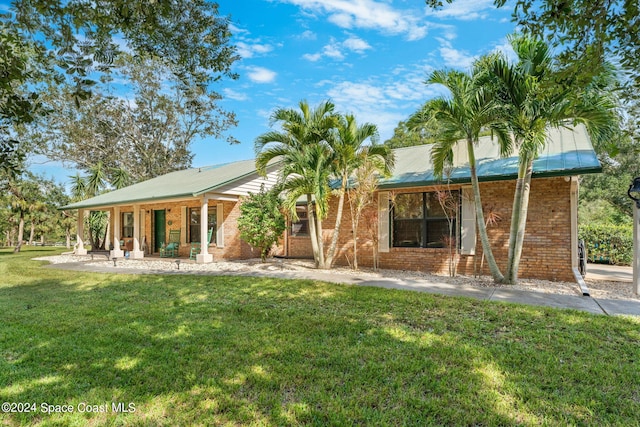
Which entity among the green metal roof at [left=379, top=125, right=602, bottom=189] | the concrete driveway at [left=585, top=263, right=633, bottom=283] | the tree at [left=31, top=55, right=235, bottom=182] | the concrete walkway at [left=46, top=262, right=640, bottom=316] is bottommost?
the concrete driveway at [left=585, top=263, right=633, bottom=283]

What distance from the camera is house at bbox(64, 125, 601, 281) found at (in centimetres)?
859

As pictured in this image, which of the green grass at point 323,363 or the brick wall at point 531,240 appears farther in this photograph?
the brick wall at point 531,240

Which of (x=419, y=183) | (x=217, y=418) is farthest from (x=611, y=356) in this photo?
(x=419, y=183)

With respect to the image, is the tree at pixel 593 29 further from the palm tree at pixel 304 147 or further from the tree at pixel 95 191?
the tree at pixel 95 191

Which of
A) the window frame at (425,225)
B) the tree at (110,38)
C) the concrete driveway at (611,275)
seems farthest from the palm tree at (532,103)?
the tree at (110,38)

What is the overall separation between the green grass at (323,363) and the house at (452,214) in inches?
149

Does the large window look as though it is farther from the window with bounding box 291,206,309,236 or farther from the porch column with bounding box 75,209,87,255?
the porch column with bounding box 75,209,87,255

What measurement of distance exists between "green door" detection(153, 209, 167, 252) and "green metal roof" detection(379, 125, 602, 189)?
11.7 metres

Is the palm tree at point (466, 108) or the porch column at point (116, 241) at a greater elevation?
the palm tree at point (466, 108)

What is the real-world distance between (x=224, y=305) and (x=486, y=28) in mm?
6528

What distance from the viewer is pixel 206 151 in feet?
104

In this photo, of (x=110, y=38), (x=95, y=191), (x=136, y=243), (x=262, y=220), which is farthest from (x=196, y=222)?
(x=110, y=38)

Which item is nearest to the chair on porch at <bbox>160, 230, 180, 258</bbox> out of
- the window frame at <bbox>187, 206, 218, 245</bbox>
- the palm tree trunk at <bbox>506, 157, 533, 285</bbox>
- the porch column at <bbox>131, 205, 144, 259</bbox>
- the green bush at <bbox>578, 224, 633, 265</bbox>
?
the window frame at <bbox>187, 206, 218, 245</bbox>

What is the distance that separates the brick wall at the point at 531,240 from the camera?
8528mm
